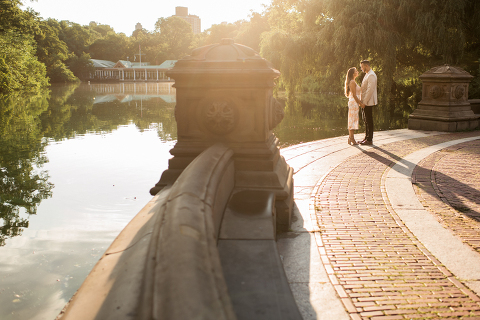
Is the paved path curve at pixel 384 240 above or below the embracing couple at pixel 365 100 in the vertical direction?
below

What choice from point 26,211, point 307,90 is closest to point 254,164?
point 26,211

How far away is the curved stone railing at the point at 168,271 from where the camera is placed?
1.34 metres

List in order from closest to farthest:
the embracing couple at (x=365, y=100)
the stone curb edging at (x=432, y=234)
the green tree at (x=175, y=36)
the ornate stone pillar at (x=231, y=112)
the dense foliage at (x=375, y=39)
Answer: the stone curb edging at (x=432, y=234)
the ornate stone pillar at (x=231, y=112)
the embracing couple at (x=365, y=100)
the dense foliage at (x=375, y=39)
the green tree at (x=175, y=36)

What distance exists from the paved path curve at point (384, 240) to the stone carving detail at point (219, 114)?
109 centimetres

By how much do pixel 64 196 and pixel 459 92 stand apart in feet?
33.1

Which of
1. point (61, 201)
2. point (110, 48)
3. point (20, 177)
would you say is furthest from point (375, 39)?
point (110, 48)

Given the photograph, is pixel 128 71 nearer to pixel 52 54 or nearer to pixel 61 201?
pixel 52 54

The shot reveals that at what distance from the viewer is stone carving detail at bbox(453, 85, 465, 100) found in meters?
11.2

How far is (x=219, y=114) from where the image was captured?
11.3 feet

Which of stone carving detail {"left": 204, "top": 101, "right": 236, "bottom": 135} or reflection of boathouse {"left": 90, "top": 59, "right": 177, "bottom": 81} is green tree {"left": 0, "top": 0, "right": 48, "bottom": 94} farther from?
reflection of boathouse {"left": 90, "top": 59, "right": 177, "bottom": 81}

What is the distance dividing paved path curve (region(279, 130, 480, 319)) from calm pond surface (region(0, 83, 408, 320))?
209 centimetres

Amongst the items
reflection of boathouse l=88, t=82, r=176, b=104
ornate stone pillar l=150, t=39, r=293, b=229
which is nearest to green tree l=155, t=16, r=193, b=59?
reflection of boathouse l=88, t=82, r=176, b=104

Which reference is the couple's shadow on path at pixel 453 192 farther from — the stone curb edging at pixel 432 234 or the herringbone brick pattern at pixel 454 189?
the stone curb edging at pixel 432 234

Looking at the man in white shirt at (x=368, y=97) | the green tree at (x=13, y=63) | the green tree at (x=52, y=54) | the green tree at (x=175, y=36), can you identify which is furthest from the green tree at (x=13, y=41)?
the green tree at (x=175, y=36)
